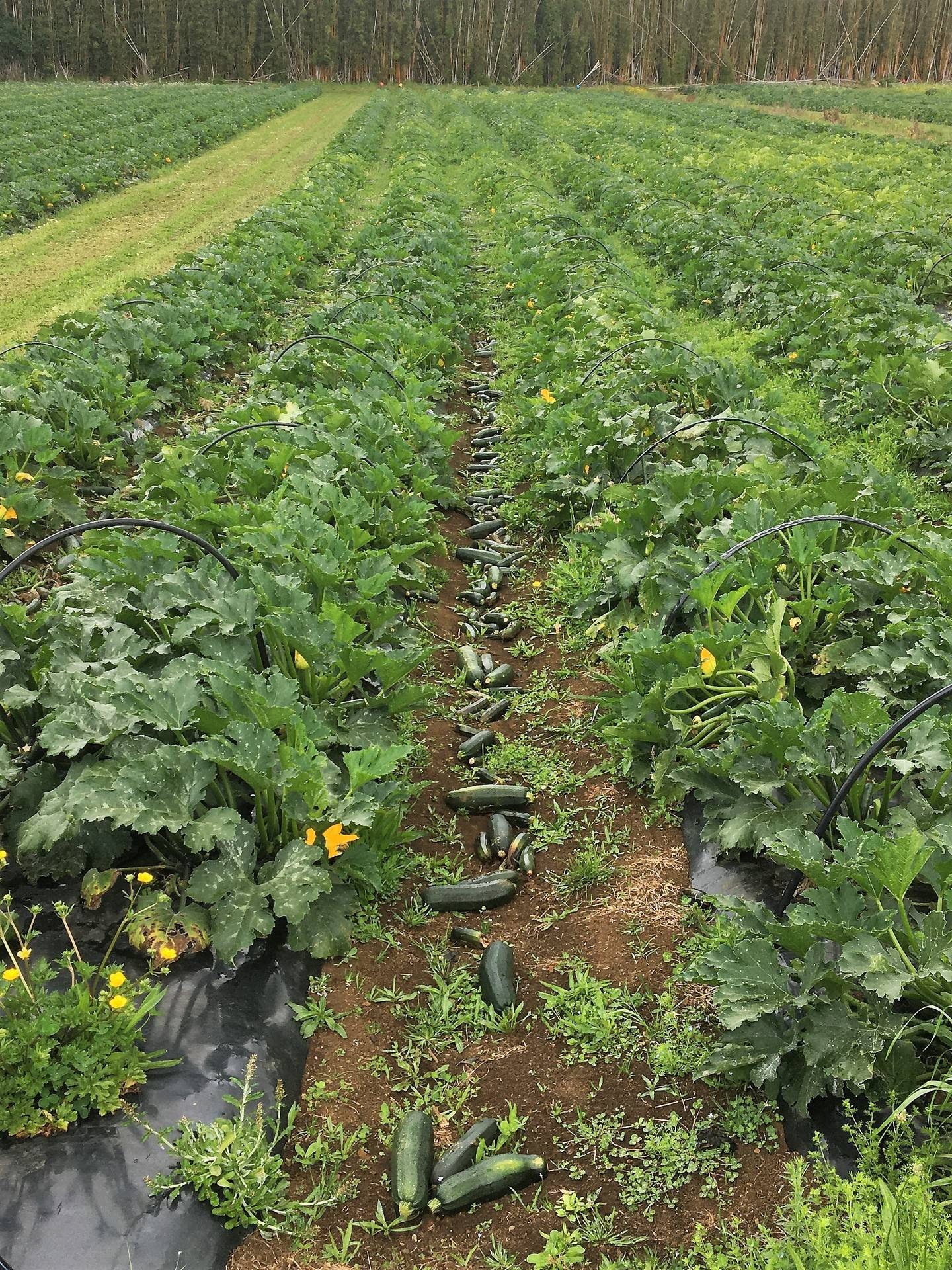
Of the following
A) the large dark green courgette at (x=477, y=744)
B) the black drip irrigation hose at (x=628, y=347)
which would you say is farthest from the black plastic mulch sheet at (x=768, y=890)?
the black drip irrigation hose at (x=628, y=347)

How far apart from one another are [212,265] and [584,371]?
22.0 ft

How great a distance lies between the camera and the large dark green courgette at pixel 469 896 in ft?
12.7

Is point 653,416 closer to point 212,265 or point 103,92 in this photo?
point 212,265

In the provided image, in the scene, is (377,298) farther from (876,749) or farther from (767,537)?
(876,749)

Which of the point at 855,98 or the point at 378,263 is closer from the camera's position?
the point at 378,263

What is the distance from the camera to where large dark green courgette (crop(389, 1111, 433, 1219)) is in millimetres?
2770

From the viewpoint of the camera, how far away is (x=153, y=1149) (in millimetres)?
2662

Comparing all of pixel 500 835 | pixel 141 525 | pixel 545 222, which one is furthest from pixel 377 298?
pixel 500 835

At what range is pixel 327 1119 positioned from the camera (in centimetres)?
300

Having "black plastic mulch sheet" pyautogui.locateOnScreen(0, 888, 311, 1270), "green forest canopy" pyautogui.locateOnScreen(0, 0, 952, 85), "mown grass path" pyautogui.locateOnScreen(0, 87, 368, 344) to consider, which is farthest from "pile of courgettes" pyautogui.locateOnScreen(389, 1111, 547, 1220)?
"green forest canopy" pyautogui.locateOnScreen(0, 0, 952, 85)

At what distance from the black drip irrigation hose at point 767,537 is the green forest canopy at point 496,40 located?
58.4 meters

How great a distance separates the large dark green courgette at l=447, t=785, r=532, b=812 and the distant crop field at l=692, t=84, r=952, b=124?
38672 mm

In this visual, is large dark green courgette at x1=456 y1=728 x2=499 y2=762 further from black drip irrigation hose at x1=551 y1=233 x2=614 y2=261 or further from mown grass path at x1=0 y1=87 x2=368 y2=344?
mown grass path at x1=0 y1=87 x2=368 y2=344

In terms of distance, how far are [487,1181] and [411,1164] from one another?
0.79 feet
